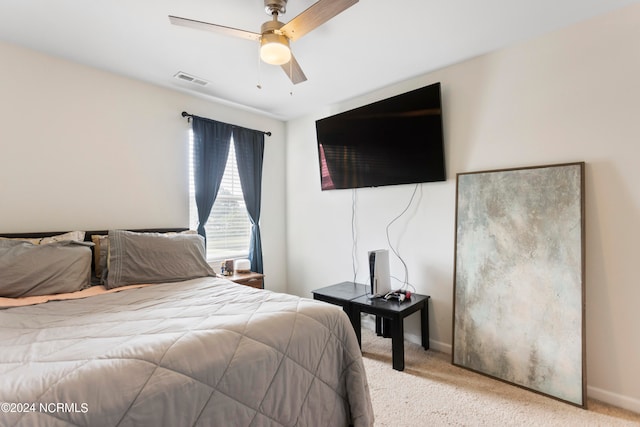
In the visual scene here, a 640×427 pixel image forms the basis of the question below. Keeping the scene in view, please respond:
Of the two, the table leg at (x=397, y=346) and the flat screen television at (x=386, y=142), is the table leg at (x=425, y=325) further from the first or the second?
the flat screen television at (x=386, y=142)

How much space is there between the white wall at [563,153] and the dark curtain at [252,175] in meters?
1.30

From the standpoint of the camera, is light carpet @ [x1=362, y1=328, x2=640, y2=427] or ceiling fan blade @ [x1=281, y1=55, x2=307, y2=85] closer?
light carpet @ [x1=362, y1=328, x2=640, y2=427]

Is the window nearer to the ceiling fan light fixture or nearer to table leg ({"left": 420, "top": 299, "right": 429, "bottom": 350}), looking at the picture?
the ceiling fan light fixture

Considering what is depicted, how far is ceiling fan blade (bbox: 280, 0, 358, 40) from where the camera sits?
1.56 m

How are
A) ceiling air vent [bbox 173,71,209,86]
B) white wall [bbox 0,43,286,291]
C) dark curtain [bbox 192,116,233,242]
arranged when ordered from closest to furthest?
white wall [bbox 0,43,286,291] < ceiling air vent [bbox 173,71,209,86] < dark curtain [bbox 192,116,233,242]

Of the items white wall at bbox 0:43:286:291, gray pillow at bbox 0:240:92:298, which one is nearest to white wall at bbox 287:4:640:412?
white wall at bbox 0:43:286:291

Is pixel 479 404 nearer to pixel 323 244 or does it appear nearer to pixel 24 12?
pixel 323 244

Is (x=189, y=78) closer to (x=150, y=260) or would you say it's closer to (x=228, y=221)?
(x=228, y=221)

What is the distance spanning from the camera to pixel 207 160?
3367 millimetres

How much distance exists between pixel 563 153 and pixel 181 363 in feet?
8.70

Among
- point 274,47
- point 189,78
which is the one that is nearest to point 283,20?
point 274,47

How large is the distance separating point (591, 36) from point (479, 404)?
2.57 meters

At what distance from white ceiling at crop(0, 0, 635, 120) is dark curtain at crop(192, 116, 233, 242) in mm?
494

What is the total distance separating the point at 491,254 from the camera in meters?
2.38
